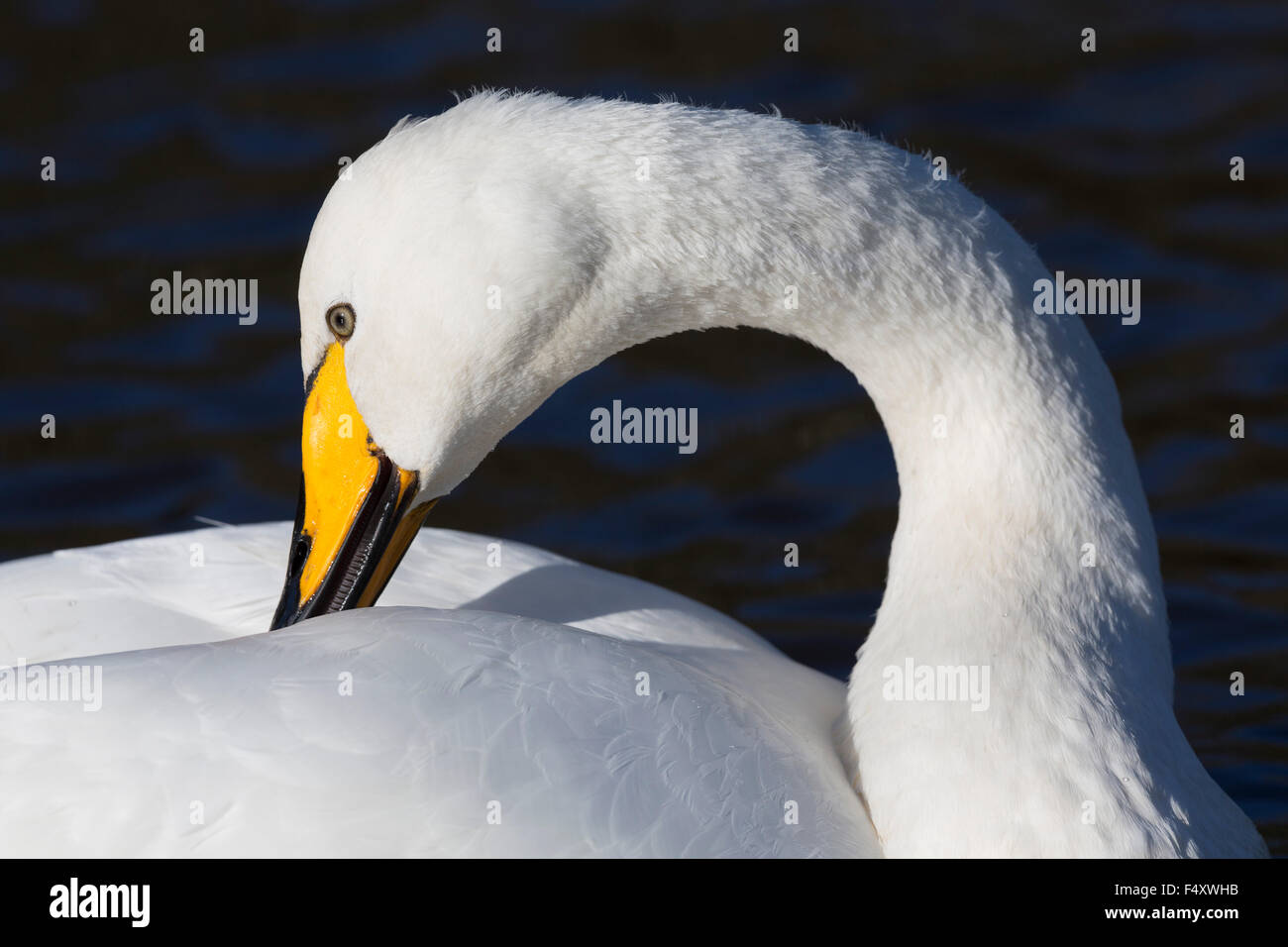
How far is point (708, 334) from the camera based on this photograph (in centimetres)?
732

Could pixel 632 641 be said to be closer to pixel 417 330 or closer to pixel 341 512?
pixel 341 512

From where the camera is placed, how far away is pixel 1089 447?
3975 mm

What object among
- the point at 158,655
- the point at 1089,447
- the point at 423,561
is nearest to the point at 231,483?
the point at 423,561

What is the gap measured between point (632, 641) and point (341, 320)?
92 centimetres

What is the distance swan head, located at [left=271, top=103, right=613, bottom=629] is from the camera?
11.9ft

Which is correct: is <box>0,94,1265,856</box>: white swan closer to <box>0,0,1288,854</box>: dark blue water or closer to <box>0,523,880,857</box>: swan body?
<box>0,523,880,857</box>: swan body

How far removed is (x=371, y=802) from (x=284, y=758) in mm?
171

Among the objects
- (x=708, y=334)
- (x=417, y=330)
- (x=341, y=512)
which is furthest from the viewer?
(x=708, y=334)

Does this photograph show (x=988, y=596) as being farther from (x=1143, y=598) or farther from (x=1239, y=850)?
(x=1239, y=850)

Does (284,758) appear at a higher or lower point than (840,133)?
lower

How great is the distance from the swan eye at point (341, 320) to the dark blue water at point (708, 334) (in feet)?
8.12

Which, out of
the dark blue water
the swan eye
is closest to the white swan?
the swan eye

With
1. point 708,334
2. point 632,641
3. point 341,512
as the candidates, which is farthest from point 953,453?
point 708,334
